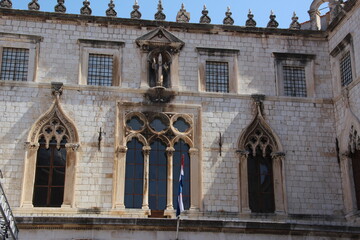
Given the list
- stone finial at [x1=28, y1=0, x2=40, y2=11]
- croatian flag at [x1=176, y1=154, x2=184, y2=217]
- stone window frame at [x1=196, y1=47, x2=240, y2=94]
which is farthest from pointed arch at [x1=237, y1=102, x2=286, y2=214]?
stone finial at [x1=28, y1=0, x2=40, y2=11]

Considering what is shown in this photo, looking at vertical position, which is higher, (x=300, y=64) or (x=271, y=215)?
(x=300, y=64)

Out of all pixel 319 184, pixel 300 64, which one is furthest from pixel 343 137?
pixel 300 64

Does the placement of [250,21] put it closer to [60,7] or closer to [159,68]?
[159,68]

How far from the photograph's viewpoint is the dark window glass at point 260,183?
2103 centimetres

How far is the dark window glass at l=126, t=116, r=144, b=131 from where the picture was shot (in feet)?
69.8

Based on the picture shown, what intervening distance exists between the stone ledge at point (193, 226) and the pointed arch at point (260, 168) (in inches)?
57.8

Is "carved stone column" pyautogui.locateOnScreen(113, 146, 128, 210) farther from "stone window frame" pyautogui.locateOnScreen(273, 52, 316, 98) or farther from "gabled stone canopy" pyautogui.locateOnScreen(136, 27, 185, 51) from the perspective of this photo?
"stone window frame" pyautogui.locateOnScreen(273, 52, 316, 98)

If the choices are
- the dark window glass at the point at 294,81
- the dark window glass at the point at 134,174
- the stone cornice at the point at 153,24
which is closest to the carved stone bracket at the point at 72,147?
the dark window glass at the point at 134,174

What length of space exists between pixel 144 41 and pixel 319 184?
25.8 feet

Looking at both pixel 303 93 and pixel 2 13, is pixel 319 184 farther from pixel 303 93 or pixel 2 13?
pixel 2 13

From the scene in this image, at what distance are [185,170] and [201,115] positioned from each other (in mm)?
2025

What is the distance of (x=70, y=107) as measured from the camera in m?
21.1

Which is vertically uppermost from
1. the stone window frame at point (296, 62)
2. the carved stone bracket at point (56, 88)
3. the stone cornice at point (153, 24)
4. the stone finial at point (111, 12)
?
the stone finial at point (111, 12)

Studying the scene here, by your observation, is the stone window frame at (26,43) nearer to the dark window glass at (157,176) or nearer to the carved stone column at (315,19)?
the dark window glass at (157,176)
